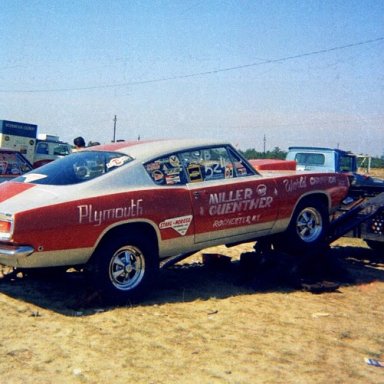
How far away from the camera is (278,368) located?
3547 mm

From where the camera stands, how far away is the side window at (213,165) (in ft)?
18.0

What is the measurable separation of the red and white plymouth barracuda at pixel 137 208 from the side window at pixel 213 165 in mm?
12

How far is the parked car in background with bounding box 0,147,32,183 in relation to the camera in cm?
912

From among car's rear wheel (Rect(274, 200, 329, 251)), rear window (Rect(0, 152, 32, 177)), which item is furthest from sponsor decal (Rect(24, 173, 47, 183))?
rear window (Rect(0, 152, 32, 177))

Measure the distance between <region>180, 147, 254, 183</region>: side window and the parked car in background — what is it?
4799mm

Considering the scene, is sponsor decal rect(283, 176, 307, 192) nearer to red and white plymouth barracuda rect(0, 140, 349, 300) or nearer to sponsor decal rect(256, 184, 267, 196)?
red and white plymouth barracuda rect(0, 140, 349, 300)

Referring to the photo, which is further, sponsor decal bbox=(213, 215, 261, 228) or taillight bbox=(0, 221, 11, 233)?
sponsor decal bbox=(213, 215, 261, 228)

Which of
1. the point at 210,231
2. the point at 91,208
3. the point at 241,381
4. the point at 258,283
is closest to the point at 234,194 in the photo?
the point at 210,231

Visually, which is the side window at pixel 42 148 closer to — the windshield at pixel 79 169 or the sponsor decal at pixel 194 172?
the windshield at pixel 79 169

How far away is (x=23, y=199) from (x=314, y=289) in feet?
10.8

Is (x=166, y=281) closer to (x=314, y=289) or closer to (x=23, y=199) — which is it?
(x=314, y=289)

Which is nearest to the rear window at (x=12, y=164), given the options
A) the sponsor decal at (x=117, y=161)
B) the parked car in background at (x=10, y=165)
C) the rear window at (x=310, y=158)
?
the parked car in background at (x=10, y=165)

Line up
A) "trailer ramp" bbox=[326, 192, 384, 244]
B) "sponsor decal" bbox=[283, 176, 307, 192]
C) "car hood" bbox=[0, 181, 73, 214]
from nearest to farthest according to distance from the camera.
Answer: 1. "car hood" bbox=[0, 181, 73, 214]
2. "sponsor decal" bbox=[283, 176, 307, 192]
3. "trailer ramp" bbox=[326, 192, 384, 244]

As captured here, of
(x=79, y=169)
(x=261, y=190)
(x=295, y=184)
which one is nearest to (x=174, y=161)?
(x=79, y=169)
